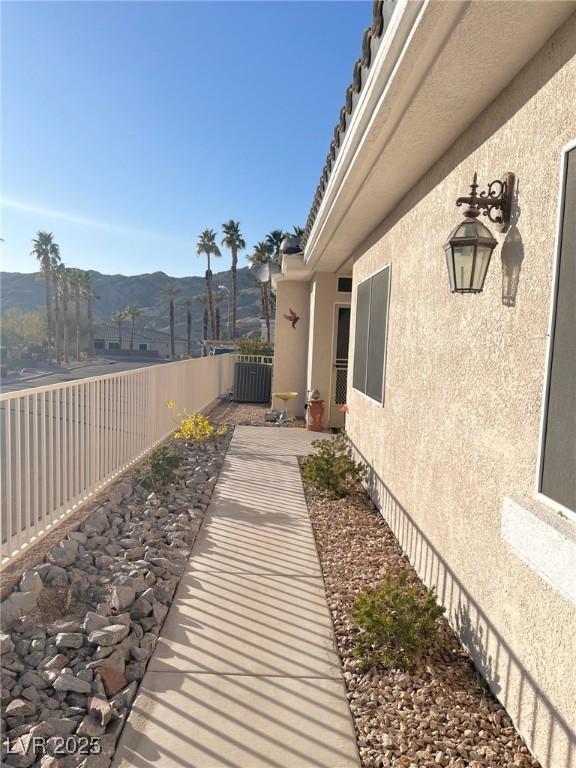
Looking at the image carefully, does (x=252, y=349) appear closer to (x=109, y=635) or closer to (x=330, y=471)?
(x=330, y=471)

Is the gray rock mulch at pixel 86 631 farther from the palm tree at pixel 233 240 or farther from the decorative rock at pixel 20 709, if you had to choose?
the palm tree at pixel 233 240

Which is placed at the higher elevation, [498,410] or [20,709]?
[498,410]

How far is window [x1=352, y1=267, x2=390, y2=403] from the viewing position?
5852 mm

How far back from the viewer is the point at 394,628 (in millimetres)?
2967

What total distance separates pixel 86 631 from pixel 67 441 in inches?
78.5

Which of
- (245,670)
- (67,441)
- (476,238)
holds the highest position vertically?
(476,238)

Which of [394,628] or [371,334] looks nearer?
[394,628]

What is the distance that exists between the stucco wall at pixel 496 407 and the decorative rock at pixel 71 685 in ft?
6.59

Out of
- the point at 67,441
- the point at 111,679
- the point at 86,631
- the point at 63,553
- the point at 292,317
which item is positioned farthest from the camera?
the point at 292,317

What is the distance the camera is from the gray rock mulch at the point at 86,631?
2.35 m

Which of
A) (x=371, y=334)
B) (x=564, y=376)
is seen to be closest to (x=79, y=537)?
(x=564, y=376)

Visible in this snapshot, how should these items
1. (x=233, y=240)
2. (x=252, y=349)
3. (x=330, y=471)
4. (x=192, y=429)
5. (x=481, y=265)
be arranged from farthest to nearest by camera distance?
(x=233, y=240)
(x=252, y=349)
(x=192, y=429)
(x=330, y=471)
(x=481, y=265)

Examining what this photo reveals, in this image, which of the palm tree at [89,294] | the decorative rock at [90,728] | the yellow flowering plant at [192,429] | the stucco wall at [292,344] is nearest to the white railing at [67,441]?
the yellow flowering plant at [192,429]

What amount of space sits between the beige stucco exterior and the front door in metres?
6.06
